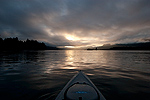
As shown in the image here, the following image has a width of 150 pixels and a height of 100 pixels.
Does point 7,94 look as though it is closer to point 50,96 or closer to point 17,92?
point 17,92

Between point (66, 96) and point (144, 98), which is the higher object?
point (66, 96)

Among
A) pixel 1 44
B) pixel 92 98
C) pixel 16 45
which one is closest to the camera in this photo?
pixel 92 98

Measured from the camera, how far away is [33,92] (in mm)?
4738

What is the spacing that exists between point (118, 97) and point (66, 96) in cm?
324

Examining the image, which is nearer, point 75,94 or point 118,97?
point 75,94

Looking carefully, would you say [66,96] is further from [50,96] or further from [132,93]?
[132,93]

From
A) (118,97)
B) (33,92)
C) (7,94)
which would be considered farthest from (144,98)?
(7,94)

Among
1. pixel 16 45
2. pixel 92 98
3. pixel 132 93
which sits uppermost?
pixel 16 45

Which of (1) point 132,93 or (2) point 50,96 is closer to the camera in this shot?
(2) point 50,96

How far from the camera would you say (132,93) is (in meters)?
4.75

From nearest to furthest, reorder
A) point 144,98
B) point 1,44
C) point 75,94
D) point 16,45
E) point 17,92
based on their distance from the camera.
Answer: point 75,94, point 144,98, point 17,92, point 1,44, point 16,45

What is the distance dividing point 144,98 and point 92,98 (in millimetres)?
3585

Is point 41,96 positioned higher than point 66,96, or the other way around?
point 66,96

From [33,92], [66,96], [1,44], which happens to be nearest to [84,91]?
[66,96]
